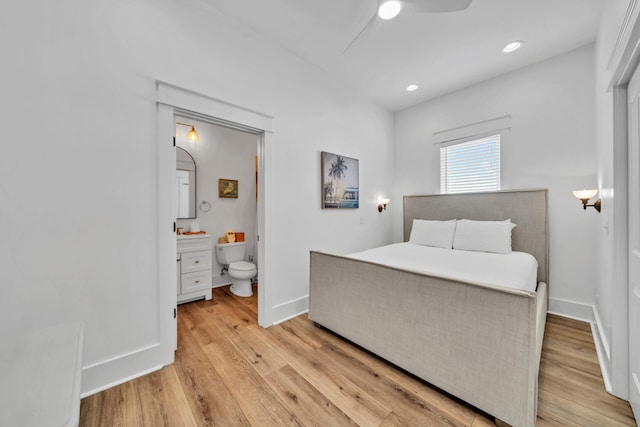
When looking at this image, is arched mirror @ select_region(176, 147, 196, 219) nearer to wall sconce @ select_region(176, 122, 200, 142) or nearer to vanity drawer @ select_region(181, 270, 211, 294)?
wall sconce @ select_region(176, 122, 200, 142)

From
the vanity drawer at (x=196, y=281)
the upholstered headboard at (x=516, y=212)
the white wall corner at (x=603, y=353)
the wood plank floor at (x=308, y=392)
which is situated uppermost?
the upholstered headboard at (x=516, y=212)

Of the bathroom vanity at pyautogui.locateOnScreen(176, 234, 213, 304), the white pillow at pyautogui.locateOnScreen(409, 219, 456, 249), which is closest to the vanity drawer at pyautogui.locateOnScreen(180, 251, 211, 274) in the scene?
the bathroom vanity at pyautogui.locateOnScreen(176, 234, 213, 304)

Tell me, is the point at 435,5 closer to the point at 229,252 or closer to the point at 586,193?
the point at 586,193

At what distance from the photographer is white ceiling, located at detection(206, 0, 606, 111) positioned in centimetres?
203

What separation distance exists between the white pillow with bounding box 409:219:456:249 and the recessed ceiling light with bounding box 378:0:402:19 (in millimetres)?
2332

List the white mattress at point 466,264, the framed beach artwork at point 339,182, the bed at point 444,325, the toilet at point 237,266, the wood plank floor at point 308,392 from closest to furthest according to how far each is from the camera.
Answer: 1. the bed at point 444,325
2. the wood plank floor at point 308,392
3. the white mattress at point 466,264
4. the framed beach artwork at point 339,182
5. the toilet at point 237,266

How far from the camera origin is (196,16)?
6.51 ft

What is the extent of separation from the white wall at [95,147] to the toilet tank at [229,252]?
1.84m

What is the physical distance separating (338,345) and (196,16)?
301cm

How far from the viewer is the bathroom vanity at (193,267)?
9.97 feet

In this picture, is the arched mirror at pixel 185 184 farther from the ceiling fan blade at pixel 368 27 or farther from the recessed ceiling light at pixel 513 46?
the recessed ceiling light at pixel 513 46

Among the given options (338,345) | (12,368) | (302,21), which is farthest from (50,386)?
(302,21)

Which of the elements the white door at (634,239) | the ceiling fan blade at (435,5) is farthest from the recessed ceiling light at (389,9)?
the white door at (634,239)

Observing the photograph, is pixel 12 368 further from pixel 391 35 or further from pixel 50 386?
pixel 391 35
